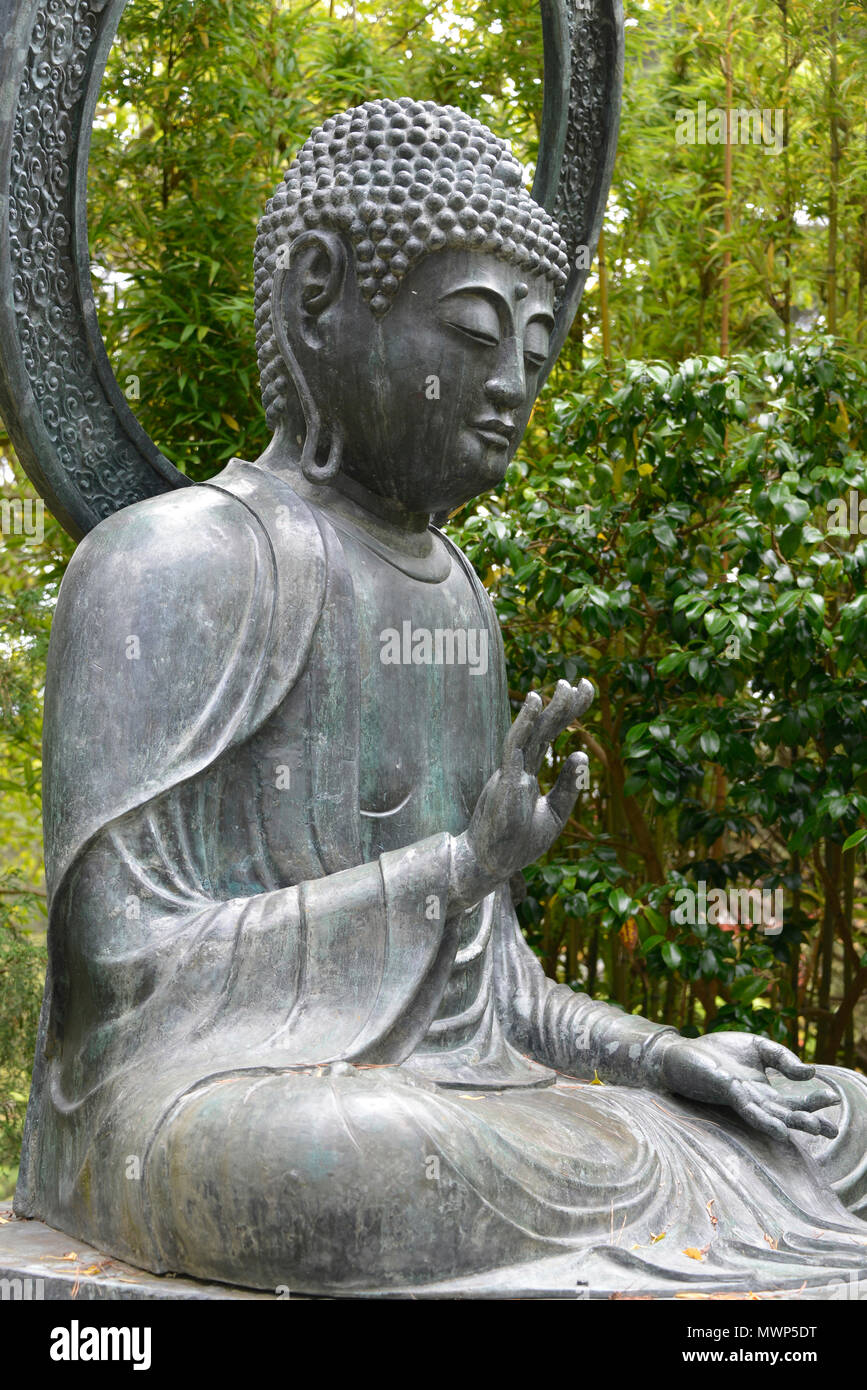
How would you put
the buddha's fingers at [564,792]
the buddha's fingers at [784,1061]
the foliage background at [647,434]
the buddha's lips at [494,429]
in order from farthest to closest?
the foliage background at [647,434]
the buddha's lips at [494,429]
the buddha's fingers at [784,1061]
the buddha's fingers at [564,792]

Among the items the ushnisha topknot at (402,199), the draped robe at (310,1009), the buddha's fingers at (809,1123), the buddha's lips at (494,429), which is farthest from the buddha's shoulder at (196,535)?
the buddha's fingers at (809,1123)

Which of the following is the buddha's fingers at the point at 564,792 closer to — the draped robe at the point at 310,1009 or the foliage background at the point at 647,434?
the draped robe at the point at 310,1009

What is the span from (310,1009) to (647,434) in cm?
241

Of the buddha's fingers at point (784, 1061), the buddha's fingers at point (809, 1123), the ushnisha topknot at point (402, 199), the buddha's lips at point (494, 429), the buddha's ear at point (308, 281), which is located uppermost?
the ushnisha topknot at point (402, 199)

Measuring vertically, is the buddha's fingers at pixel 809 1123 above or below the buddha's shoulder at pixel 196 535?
below

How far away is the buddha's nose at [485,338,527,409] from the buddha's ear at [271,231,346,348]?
0.39m

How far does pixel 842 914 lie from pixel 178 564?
296 centimetres

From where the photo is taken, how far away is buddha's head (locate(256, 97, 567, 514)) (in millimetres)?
3891

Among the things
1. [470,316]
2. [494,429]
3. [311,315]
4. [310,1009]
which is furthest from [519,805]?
[311,315]

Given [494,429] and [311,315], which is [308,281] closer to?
[311,315]

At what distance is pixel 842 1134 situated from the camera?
385 centimetres

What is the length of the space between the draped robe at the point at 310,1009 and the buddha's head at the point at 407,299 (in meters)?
0.23

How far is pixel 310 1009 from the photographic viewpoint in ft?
11.6

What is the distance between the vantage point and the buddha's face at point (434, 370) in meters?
3.89
